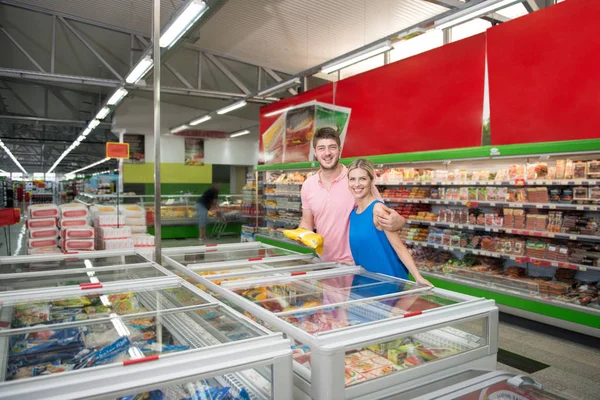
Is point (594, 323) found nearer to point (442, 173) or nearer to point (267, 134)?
point (442, 173)

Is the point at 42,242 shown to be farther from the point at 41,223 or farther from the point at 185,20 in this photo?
the point at 185,20

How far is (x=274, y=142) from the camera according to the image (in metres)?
10.8

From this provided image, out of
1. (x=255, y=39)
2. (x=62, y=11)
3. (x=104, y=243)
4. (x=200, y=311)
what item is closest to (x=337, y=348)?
(x=200, y=311)

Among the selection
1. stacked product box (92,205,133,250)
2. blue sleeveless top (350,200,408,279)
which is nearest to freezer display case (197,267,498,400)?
blue sleeveless top (350,200,408,279)

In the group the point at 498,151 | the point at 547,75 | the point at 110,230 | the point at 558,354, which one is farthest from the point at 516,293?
the point at 110,230

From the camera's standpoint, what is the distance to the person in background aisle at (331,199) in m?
2.96

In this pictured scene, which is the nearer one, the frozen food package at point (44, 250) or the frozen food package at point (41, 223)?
the frozen food package at point (44, 250)

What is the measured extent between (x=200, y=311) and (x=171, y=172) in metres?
15.7

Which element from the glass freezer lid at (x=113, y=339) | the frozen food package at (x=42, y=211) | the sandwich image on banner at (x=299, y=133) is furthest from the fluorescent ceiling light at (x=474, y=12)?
the frozen food package at (x=42, y=211)

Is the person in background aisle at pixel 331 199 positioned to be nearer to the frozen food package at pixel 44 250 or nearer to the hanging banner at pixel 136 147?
the frozen food package at pixel 44 250

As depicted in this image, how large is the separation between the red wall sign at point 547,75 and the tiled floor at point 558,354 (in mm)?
2202

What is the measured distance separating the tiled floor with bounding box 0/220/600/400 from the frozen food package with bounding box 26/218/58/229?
18.2 feet

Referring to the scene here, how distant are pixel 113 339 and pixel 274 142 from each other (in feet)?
30.5

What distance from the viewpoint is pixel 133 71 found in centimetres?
828
